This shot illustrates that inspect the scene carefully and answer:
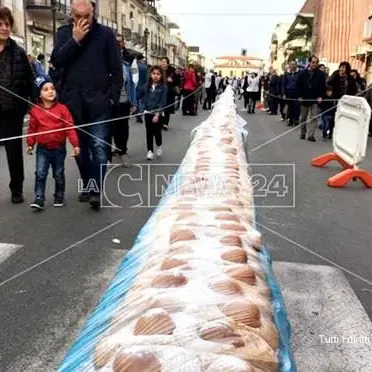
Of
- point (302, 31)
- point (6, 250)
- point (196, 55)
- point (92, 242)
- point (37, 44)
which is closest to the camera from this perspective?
point (6, 250)

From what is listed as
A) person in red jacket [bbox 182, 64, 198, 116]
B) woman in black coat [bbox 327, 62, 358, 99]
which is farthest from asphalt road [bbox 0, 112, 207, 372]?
person in red jacket [bbox 182, 64, 198, 116]

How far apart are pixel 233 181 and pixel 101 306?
5.82 feet

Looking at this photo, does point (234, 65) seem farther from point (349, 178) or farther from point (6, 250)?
point (6, 250)

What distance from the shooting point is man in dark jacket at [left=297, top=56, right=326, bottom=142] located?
40.7 feet

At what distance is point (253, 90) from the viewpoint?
2164 cm

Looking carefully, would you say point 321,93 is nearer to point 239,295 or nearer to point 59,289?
point 59,289

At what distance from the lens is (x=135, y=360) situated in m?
1.59

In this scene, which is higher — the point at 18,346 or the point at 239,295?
the point at 239,295

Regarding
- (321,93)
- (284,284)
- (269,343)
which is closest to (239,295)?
(269,343)

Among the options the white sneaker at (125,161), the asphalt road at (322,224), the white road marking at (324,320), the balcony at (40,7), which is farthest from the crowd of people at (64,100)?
the balcony at (40,7)

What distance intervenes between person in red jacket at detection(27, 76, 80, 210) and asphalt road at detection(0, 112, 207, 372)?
9.5 inches

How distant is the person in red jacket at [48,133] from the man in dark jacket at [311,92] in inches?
318

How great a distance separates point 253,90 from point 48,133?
16953 mm

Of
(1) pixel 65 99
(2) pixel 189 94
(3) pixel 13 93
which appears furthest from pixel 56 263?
(2) pixel 189 94
